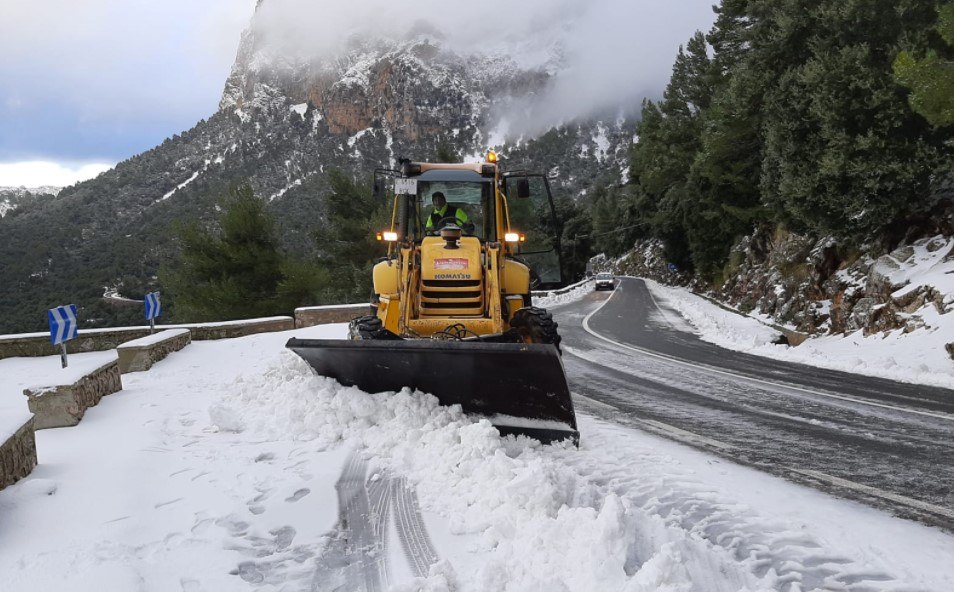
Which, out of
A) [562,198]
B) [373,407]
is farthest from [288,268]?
[562,198]

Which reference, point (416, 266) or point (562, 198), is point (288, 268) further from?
point (562, 198)

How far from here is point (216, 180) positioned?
4006 inches

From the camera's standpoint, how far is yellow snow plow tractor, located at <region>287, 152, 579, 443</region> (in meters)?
4.59

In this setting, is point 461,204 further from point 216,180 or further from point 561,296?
point 216,180

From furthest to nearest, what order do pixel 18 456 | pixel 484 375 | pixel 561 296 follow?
1. pixel 561 296
2. pixel 484 375
3. pixel 18 456

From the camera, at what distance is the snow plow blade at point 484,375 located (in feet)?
14.5

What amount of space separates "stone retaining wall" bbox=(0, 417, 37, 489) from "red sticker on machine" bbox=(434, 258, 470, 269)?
12.1 feet

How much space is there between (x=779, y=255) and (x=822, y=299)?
563 centimetres

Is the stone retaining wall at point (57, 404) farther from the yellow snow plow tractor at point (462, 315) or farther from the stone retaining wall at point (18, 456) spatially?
the yellow snow plow tractor at point (462, 315)

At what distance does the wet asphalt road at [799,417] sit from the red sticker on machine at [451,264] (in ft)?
6.84

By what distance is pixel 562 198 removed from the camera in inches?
2162

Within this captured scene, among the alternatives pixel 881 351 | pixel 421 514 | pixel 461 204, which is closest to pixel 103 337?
pixel 461 204

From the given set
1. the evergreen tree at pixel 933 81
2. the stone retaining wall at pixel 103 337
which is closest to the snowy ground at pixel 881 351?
the evergreen tree at pixel 933 81

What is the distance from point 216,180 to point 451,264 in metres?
109
